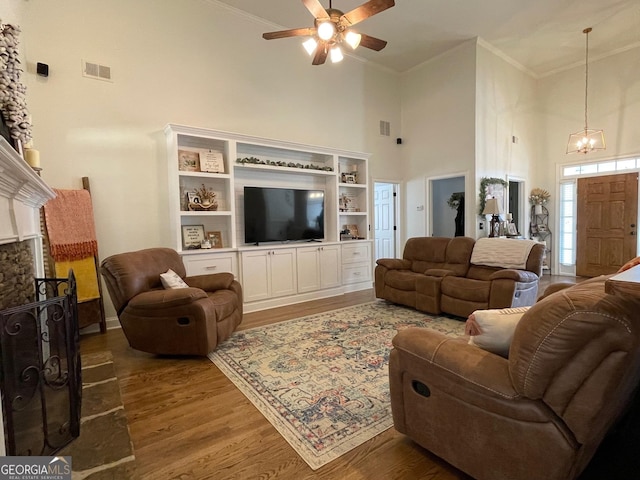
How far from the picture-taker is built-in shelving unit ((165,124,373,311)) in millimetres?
4109

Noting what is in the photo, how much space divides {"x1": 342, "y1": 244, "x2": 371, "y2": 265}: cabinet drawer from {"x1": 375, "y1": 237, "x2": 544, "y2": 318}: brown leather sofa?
831mm

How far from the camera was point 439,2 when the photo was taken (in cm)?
456

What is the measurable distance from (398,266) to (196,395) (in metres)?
3.22

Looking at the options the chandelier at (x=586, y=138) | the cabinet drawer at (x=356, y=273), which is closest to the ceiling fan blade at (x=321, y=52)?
the cabinet drawer at (x=356, y=273)

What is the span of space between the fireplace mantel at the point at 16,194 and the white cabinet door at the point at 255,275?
2.29 m

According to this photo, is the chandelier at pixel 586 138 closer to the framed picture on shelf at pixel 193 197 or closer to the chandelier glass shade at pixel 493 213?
the chandelier glass shade at pixel 493 213

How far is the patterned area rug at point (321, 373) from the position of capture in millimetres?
1862

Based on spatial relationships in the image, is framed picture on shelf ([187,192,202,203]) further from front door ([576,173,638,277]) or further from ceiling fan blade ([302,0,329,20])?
front door ([576,173,638,277])

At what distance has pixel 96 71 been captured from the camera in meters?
3.66

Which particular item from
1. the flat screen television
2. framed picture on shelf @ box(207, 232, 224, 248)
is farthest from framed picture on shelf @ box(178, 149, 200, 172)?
framed picture on shelf @ box(207, 232, 224, 248)

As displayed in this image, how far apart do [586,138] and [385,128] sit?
3.49 m

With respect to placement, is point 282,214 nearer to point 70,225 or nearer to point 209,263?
point 209,263

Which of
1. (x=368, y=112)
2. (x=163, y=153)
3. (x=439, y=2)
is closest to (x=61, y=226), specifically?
(x=163, y=153)

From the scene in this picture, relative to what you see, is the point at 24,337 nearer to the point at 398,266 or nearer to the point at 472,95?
the point at 398,266
